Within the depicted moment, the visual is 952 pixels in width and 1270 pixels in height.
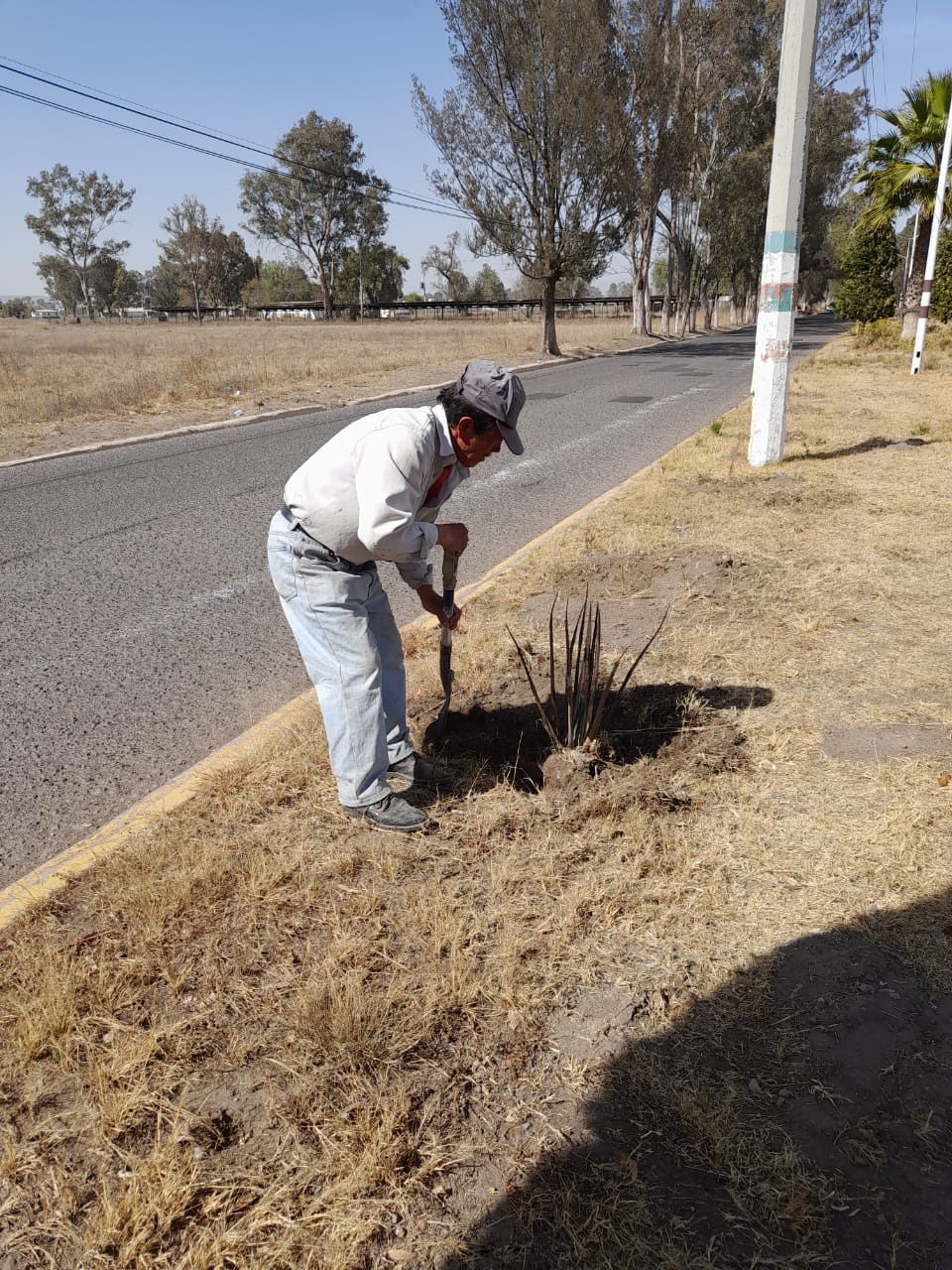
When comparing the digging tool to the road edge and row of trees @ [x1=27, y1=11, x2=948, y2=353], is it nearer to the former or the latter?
the road edge

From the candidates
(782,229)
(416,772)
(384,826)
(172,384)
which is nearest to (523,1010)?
(384,826)

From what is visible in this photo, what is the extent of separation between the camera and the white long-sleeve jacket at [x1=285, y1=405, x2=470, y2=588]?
2.54 m

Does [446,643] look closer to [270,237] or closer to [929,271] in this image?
[929,271]

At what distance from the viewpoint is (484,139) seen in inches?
995

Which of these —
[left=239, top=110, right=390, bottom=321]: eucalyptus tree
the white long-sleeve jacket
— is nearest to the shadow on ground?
the white long-sleeve jacket

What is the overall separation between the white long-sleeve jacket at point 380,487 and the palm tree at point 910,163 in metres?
23.4

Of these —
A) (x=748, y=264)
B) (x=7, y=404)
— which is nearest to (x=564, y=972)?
(x=7, y=404)

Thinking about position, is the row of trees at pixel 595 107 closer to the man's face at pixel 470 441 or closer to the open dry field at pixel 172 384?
the open dry field at pixel 172 384

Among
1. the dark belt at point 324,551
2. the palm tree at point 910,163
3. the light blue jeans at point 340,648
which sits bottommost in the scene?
the light blue jeans at point 340,648

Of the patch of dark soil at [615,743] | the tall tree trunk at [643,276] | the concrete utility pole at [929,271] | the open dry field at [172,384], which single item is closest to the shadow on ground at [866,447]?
the patch of dark soil at [615,743]

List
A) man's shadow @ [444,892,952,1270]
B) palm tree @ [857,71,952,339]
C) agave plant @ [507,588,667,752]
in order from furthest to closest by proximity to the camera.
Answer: palm tree @ [857,71,952,339] → agave plant @ [507,588,667,752] → man's shadow @ [444,892,952,1270]

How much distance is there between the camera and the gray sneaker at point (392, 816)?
2.96 m

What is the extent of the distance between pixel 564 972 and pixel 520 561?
379 cm

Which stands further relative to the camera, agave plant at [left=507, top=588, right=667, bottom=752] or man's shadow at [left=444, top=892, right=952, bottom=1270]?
agave plant at [left=507, top=588, right=667, bottom=752]
